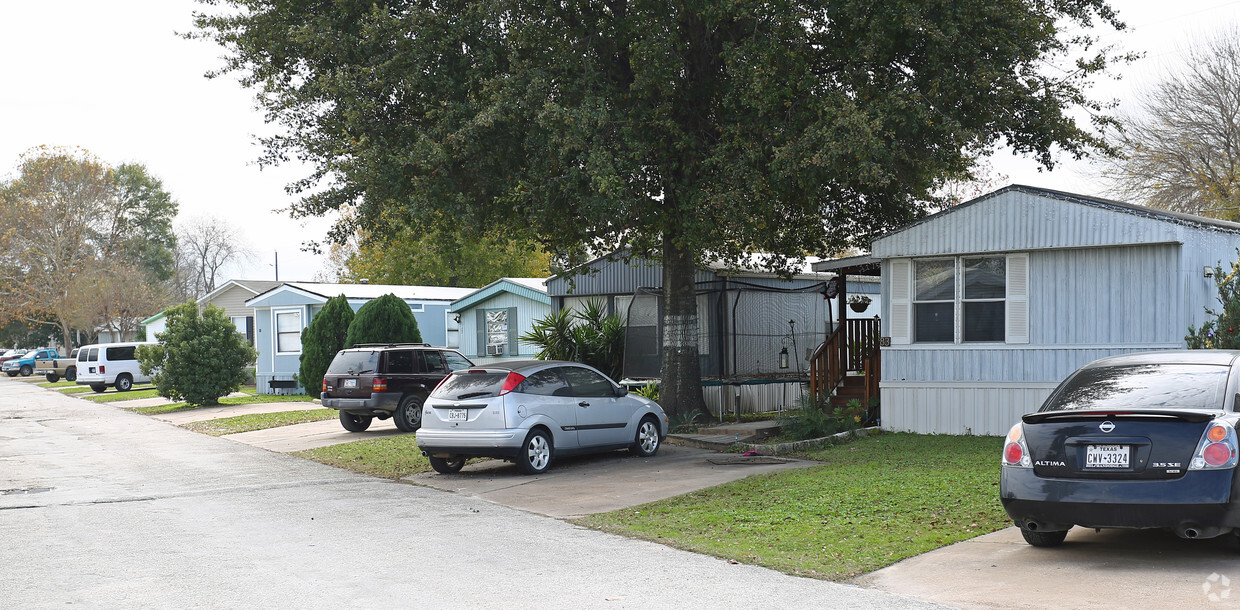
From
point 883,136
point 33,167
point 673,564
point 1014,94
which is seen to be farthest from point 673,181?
point 33,167

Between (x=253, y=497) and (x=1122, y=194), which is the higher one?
(x=1122, y=194)

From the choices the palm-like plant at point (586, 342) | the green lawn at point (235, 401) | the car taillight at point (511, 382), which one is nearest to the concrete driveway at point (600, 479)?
the car taillight at point (511, 382)

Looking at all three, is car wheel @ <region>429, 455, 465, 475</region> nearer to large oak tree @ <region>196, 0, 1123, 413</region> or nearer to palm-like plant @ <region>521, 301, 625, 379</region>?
large oak tree @ <region>196, 0, 1123, 413</region>

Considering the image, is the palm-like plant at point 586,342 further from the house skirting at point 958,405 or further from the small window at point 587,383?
the small window at point 587,383

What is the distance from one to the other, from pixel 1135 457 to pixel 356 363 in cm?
1451

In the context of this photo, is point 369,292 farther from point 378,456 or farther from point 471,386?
point 471,386

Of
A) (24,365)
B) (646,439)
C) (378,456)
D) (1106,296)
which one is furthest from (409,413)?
(24,365)

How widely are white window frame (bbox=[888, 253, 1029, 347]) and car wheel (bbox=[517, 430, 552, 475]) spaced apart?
232 inches

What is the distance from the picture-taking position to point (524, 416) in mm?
12914

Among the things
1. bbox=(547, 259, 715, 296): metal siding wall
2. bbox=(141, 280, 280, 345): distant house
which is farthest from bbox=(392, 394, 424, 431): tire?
bbox=(141, 280, 280, 345): distant house

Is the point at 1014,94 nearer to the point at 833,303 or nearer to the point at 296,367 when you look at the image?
the point at 833,303

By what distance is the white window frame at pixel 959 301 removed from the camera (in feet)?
48.2

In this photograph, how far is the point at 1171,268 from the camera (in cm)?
1353

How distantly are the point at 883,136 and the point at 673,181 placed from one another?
319 centimetres
